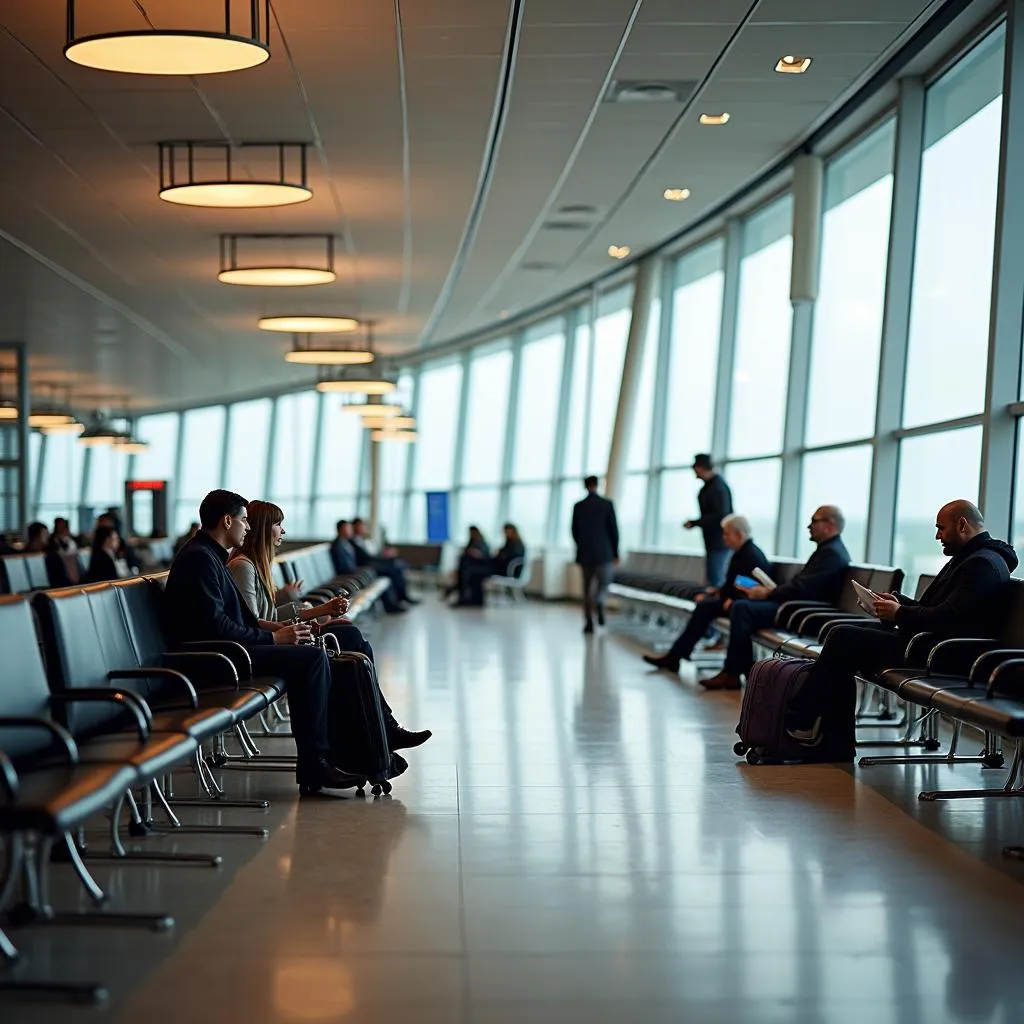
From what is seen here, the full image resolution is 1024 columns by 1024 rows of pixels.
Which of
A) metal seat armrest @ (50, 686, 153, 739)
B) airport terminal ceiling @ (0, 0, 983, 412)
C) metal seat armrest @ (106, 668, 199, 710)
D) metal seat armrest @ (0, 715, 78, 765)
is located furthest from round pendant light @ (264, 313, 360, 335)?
metal seat armrest @ (0, 715, 78, 765)

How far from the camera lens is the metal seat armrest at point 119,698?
421 cm

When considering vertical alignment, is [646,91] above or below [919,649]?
above

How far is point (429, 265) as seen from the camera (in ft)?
53.1

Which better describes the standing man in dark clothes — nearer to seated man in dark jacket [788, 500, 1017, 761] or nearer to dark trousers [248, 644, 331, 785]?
seated man in dark jacket [788, 500, 1017, 761]

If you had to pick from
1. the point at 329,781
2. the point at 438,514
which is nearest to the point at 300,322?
the point at 329,781

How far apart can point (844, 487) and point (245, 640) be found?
22.1 ft

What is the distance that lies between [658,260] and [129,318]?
758 cm

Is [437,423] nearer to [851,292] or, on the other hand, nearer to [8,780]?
[851,292]

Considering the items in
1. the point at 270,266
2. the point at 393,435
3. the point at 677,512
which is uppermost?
the point at 270,266

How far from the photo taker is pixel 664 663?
1092 centimetres

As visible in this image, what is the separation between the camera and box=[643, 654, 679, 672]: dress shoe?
10.8 meters

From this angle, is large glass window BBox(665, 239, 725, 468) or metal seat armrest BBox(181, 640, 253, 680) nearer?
metal seat armrest BBox(181, 640, 253, 680)

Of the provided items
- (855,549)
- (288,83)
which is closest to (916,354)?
(855,549)

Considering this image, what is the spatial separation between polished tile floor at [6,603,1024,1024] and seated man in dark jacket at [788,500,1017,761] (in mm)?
289
